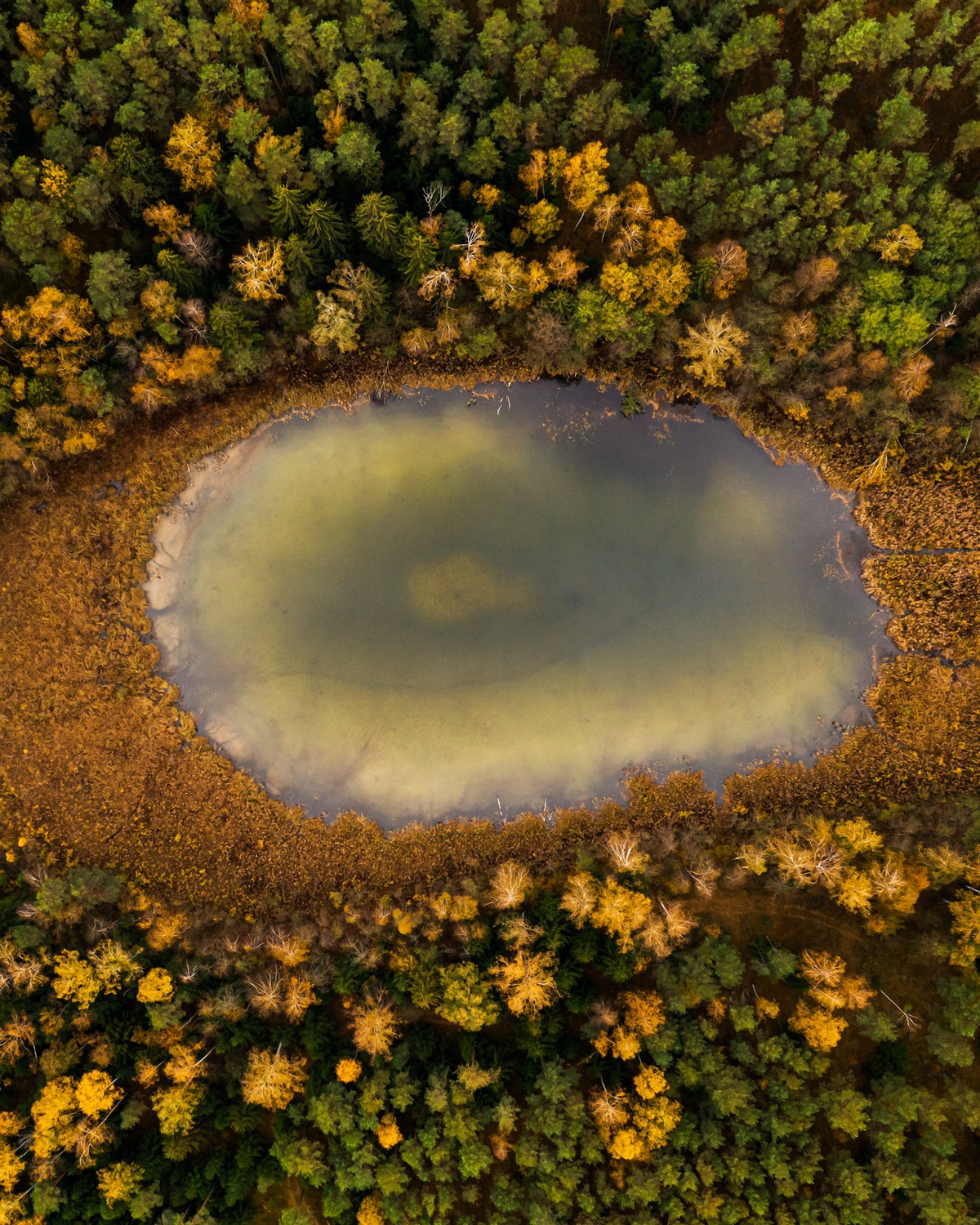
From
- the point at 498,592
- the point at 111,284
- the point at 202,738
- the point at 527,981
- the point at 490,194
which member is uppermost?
the point at 490,194

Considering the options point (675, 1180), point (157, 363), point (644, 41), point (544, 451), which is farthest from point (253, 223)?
point (675, 1180)

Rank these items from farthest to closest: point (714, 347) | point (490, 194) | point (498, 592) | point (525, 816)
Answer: point (498, 592) < point (525, 816) < point (714, 347) < point (490, 194)

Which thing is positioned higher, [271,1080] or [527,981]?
[527,981]

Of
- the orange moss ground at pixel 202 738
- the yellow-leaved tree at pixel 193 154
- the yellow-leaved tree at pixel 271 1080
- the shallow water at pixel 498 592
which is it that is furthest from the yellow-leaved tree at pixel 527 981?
the yellow-leaved tree at pixel 193 154

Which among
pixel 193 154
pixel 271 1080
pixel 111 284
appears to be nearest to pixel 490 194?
pixel 193 154

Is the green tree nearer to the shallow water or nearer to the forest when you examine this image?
the forest

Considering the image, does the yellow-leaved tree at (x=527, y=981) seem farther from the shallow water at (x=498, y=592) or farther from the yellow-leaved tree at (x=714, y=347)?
the yellow-leaved tree at (x=714, y=347)

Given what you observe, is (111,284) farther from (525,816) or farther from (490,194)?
(525,816)
